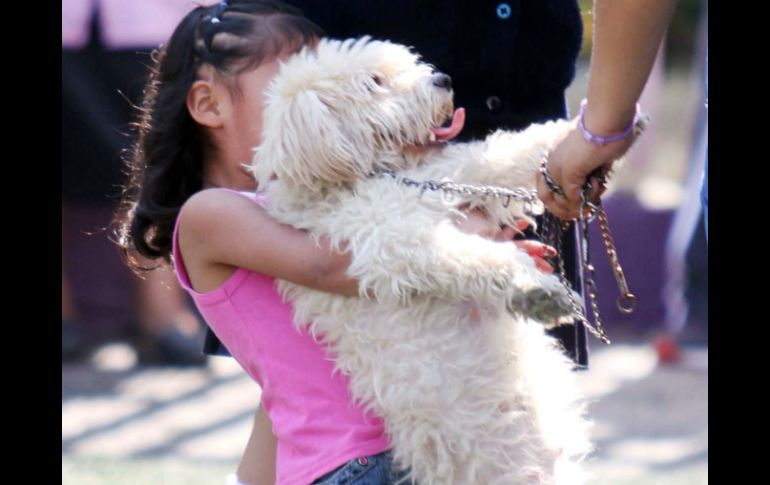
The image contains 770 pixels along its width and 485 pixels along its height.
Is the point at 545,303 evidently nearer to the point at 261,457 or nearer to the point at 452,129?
the point at 452,129

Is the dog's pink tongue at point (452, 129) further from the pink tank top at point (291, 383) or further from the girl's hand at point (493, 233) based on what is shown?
the pink tank top at point (291, 383)

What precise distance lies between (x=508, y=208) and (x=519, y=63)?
453mm

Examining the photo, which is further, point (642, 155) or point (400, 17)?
point (642, 155)

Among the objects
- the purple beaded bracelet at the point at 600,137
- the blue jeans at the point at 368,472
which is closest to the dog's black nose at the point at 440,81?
the purple beaded bracelet at the point at 600,137

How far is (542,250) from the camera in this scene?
2.19 metres

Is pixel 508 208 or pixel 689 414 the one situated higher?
pixel 508 208

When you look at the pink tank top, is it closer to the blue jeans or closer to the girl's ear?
the blue jeans

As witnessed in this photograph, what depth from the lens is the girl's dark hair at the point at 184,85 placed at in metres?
2.46

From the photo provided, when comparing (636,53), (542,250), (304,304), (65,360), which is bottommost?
(65,360)

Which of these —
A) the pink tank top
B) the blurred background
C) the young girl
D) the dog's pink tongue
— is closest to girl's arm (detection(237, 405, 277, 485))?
the young girl

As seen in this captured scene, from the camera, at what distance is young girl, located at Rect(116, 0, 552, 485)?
2182 millimetres
